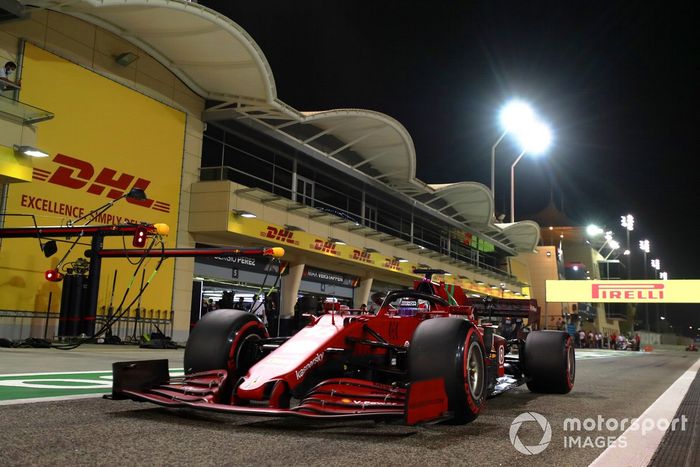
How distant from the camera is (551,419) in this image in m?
5.39

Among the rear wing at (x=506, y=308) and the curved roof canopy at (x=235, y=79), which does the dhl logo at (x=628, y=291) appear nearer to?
the curved roof canopy at (x=235, y=79)

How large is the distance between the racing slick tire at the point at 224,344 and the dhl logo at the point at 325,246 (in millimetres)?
18122

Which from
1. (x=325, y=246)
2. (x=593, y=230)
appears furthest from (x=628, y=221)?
(x=325, y=246)

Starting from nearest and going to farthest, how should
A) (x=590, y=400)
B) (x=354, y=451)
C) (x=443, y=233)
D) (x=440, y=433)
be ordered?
(x=354, y=451) → (x=440, y=433) → (x=590, y=400) → (x=443, y=233)

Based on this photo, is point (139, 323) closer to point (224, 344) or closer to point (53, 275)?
point (53, 275)

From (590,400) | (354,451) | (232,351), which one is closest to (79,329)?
(232,351)

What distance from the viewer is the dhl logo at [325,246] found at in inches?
942

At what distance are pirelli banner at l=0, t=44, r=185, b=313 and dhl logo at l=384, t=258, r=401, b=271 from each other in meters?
12.9

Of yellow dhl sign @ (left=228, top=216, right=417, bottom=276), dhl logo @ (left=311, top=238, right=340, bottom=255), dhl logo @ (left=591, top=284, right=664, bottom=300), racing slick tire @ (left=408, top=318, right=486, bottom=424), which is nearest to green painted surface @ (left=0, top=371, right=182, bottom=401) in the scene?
racing slick tire @ (left=408, top=318, right=486, bottom=424)

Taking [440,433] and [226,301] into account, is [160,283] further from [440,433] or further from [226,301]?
[440,433]

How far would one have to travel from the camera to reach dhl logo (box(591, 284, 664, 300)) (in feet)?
143

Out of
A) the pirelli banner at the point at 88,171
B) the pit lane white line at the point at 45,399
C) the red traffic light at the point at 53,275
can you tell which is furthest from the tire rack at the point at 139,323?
the pit lane white line at the point at 45,399

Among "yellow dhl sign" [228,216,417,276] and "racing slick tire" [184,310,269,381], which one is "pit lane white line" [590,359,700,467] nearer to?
"racing slick tire" [184,310,269,381]

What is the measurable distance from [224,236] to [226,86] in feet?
15.8
